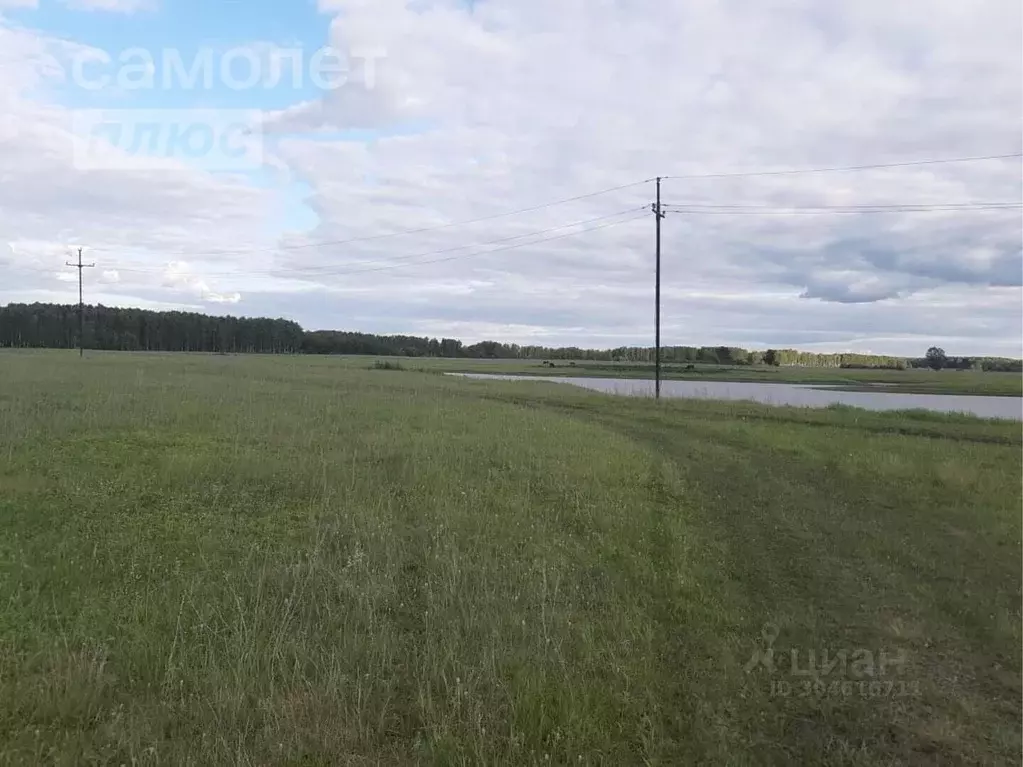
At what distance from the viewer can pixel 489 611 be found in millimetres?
6949

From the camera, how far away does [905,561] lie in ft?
29.8

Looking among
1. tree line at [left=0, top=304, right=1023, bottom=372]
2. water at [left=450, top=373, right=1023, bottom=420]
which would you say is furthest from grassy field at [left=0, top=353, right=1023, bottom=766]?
tree line at [left=0, top=304, right=1023, bottom=372]

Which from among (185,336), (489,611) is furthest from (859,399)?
(185,336)

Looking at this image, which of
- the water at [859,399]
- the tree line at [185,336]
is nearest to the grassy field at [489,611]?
the water at [859,399]

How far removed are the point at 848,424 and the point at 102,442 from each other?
26174mm

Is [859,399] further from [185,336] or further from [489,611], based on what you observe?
[185,336]

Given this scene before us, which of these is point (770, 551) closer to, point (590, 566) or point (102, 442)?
point (590, 566)

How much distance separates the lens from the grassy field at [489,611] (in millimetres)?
4930

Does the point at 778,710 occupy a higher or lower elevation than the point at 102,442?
lower

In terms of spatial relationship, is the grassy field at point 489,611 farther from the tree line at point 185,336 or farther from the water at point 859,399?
the tree line at point 185,336

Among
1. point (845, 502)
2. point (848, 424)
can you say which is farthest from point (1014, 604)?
point (848, 424)

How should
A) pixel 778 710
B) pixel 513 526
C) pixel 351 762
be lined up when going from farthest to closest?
pixel 513 526 < pixel 778 710 < pixel 351 762

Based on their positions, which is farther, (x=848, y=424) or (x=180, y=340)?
(x=180, y=340)

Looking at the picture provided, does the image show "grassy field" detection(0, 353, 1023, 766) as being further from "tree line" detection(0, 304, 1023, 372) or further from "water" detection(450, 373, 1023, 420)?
"tree line" detection(0, 304, 1023, 372)
